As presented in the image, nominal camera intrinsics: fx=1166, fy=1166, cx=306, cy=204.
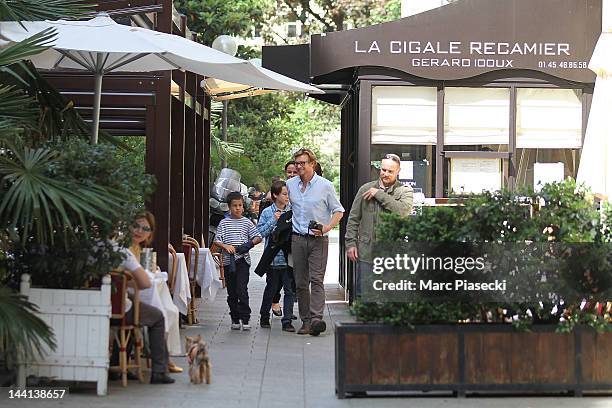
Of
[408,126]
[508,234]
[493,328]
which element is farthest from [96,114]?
[408,126]

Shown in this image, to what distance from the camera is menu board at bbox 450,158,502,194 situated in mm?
13695

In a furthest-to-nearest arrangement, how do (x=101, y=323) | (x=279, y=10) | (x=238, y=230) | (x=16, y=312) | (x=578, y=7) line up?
(x=279, y=10) < (x=578, y=7) < (x=238, y=230) < (x=101, y=323) < (x=16, y=312)

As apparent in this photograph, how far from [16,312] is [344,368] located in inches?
85.1

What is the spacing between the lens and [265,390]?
834cm

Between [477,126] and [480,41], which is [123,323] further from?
[480,41]

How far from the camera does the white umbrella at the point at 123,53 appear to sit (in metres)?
8.93

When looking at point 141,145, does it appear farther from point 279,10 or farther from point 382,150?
point 279,10

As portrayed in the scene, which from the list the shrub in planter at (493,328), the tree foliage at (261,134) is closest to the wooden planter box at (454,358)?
the shrub in planter at (493,328)

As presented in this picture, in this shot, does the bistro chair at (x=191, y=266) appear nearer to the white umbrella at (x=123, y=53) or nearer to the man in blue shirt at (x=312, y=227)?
the man in blue shirt at (x=312, y=227)

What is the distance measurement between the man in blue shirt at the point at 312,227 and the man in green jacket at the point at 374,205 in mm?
446

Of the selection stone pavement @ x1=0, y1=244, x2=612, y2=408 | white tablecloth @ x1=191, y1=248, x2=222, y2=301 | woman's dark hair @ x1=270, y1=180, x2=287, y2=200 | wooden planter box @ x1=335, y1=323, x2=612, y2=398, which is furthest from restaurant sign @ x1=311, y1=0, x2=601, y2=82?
wooden planter box @ x1=335, y1=323, x2=612, y2=398

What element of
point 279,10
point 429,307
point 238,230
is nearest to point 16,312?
point 429,307

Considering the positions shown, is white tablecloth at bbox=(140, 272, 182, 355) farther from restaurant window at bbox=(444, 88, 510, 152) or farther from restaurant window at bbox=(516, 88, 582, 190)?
restaurant window at bbox=(516, 88, 582, 190)

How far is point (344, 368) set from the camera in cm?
775
